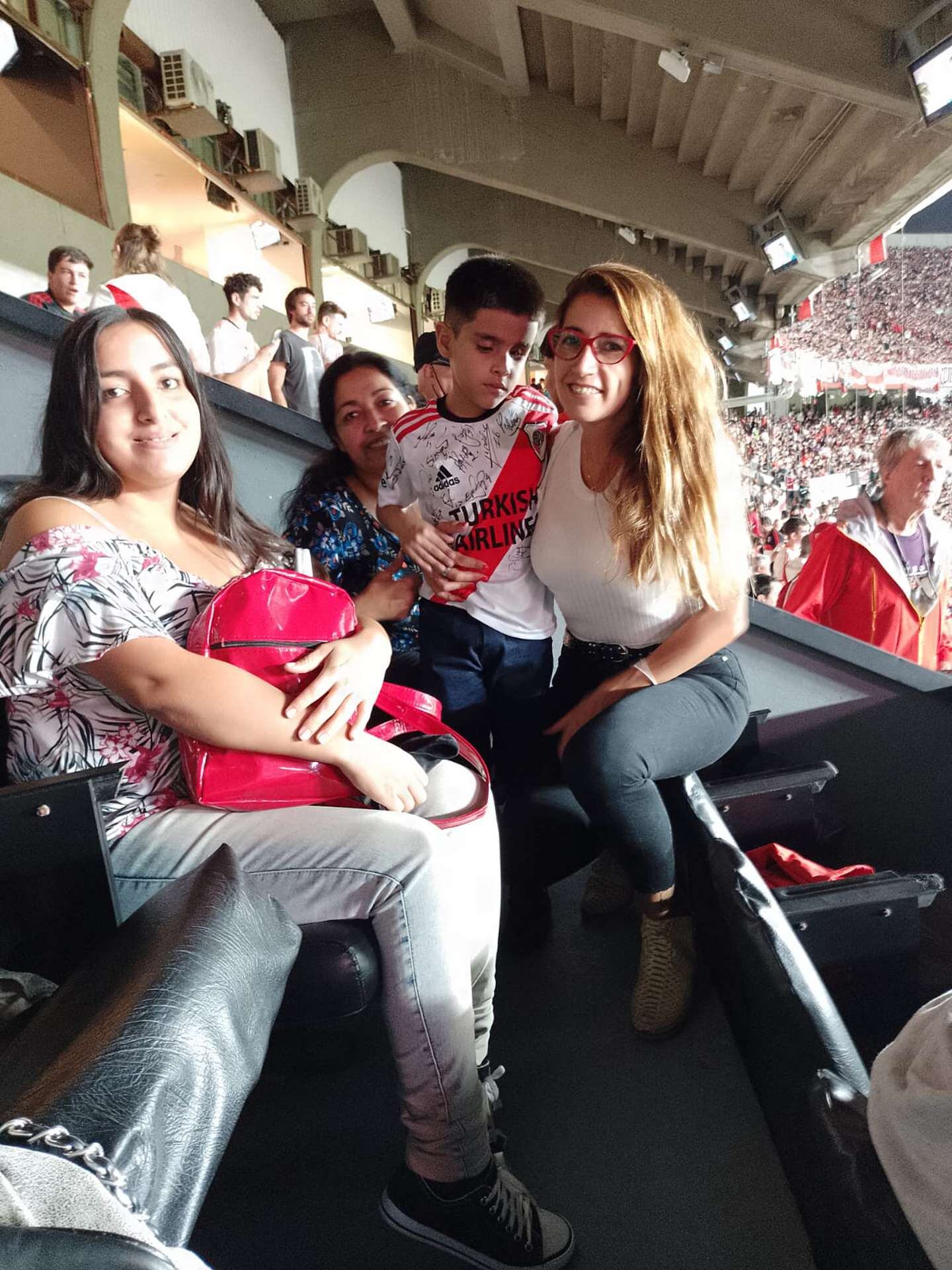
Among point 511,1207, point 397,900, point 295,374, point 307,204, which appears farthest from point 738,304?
point 511,1207

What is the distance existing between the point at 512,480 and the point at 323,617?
0.63 m

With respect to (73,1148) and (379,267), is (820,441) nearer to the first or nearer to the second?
(73,1148)

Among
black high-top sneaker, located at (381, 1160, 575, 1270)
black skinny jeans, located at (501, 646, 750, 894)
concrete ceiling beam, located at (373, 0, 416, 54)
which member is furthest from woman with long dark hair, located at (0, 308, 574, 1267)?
concrete ceiling beam, located at (373, 0, 416, 54)

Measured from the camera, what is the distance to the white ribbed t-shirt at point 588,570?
1615 mm

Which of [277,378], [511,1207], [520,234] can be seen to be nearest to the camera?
[511,1207]

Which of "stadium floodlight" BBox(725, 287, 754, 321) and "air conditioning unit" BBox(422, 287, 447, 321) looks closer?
"stadium floodlight" BBox(725, 287, 754, 321)

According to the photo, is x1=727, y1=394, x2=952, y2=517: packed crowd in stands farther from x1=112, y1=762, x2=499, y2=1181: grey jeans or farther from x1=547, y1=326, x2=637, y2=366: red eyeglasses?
x1=112, y1=762, x2=499, y2=1181: grey jeans

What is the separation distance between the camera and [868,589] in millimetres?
2650

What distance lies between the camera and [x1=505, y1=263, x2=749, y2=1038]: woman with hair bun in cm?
153

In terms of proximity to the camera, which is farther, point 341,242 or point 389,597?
point 341,242

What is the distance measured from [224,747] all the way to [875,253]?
391cm

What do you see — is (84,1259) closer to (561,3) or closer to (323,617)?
(323,617)

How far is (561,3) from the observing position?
479 cm

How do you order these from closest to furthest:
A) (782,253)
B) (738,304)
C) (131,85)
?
(131,85) → (782,253) → (738,304)
